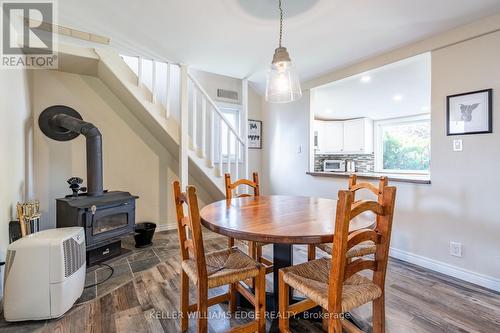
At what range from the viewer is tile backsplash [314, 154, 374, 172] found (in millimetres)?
4938

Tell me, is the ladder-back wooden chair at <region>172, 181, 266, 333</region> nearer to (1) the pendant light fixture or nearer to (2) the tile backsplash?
(1) the pendant light fixture

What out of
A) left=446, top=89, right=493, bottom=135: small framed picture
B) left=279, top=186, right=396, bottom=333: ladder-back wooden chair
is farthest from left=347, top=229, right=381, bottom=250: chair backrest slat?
left=446, top=89, right=493, bottom=135: small framed picture

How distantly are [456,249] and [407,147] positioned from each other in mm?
2582

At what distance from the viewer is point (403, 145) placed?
4520 millimetres

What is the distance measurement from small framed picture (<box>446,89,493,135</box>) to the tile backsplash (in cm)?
255

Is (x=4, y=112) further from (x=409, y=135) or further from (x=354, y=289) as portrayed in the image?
(x=409, y=135)

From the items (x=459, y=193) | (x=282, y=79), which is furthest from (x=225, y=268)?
(x=459, y=193)

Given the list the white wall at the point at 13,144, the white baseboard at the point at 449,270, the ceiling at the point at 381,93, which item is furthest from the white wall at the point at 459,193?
the white wall at the point at 13,144

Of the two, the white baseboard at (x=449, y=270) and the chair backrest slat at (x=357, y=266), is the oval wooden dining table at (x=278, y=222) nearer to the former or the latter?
the chair backrest slat at (x=357, y=266)

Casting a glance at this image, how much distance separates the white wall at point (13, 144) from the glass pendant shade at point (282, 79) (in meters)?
2.12

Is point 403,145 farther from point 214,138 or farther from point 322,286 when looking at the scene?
point 322,286

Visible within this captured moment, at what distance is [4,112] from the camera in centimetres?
199

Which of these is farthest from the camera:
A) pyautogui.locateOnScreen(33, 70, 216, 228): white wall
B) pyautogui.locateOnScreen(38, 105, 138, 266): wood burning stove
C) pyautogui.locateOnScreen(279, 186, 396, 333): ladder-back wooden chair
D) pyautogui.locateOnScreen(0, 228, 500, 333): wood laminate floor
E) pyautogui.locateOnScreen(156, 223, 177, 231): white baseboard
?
pyautogui.locateOnScreen(156, 223, 177, 231): white baseboard

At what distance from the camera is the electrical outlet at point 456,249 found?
2291 mm
